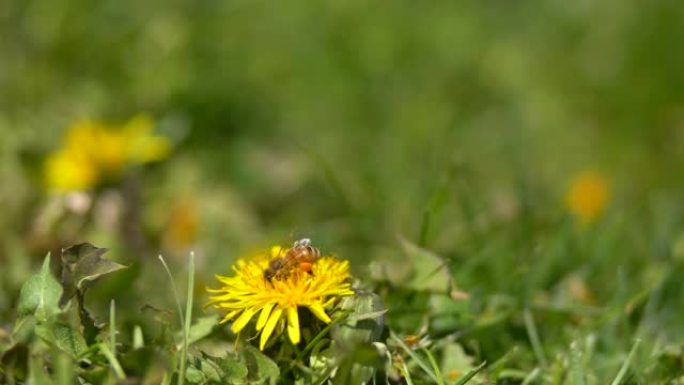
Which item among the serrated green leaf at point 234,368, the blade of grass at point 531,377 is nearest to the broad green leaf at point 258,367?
the serrated green leaf at point 234,368

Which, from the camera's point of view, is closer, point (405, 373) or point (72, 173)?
point (405, 373)

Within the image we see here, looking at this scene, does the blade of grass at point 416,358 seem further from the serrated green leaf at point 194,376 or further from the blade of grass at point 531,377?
the serrated green leaf at point 194,376

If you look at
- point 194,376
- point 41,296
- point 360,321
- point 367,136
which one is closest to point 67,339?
point 41,296

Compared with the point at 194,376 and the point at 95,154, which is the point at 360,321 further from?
the point at 95,154

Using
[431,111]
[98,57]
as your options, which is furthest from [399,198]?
[98,57]

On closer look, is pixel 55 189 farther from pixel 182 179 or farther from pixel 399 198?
pixel 399 198

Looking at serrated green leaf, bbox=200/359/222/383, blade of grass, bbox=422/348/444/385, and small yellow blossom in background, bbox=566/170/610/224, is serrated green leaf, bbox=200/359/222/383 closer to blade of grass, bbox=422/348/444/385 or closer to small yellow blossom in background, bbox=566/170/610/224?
blade of grass, bbox=422/348/444/385

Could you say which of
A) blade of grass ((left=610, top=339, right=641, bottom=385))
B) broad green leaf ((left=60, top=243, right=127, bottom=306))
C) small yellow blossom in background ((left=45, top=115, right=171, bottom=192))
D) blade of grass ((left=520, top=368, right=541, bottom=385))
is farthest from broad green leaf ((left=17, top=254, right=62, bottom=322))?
small yellow blossom in background ((left=45, top=115, right=171, bottom=192))
